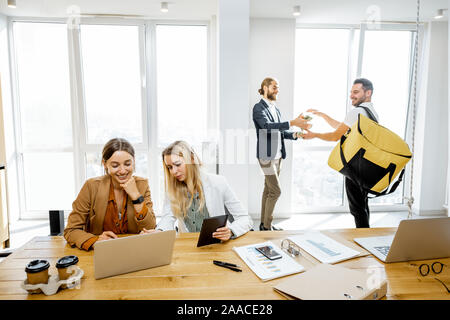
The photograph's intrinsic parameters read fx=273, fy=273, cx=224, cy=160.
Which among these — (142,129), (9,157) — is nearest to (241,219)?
(142,129)

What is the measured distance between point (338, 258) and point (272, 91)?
5.90ft

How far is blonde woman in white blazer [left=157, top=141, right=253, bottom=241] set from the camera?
153cm

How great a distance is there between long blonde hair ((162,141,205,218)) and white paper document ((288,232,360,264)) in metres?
0.62

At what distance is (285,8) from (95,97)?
1.97 metres

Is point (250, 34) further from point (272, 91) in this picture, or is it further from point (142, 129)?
point (142, 129)

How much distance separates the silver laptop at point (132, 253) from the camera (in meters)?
0.89

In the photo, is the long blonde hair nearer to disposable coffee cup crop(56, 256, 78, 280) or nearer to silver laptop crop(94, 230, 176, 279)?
silver laptop crop(94, 230, 176, 279)

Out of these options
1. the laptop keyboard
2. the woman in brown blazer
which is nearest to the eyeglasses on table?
the laptop keyboard

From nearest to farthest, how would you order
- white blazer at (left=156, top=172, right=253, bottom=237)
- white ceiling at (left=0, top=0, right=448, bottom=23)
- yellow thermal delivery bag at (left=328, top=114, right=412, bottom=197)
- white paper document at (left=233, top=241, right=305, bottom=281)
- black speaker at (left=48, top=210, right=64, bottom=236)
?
white paper document at (left=233, top=241, right=305, bottom=281) < black speaker at (left=48, top=210, right=64, bottom=236) < white blazer at (left=156, top=172, right=253, bottom=237) < yellow thermal delivery bag at (left=328, top=114, right=412, bottom=197) < white ceiling at (left=0, top=0, right=448, bottom=23)

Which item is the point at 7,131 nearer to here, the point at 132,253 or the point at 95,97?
the point at 95,97

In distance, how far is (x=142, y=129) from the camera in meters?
3.17

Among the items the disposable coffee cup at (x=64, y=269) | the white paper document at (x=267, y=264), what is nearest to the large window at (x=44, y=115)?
the disposable coffee cup at (x=64, y=269)

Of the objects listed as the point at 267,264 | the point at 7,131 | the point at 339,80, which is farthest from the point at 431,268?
the point at 7,131

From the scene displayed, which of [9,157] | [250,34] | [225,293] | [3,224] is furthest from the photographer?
[9,157]
